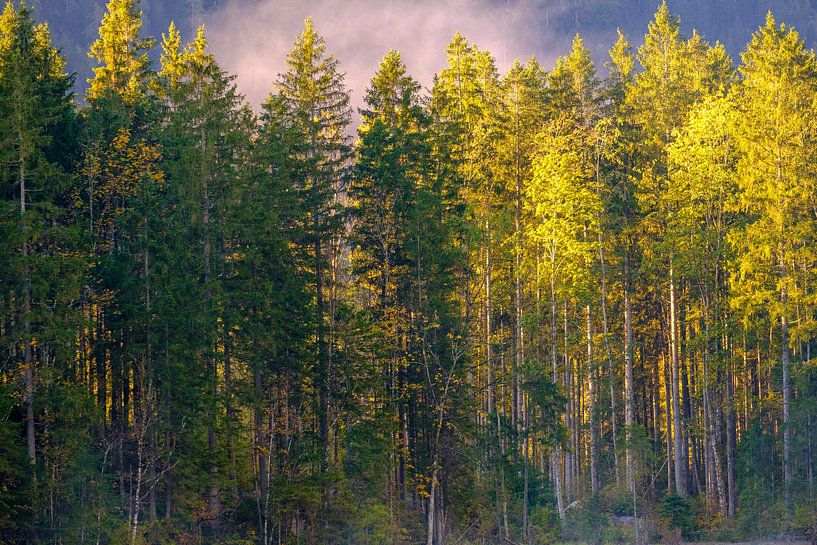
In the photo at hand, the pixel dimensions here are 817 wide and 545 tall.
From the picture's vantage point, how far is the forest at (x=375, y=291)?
2648 centimetres

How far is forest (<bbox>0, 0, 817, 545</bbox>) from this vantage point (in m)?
26.5

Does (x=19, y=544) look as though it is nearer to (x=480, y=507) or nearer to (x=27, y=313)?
(x=27, y=313)

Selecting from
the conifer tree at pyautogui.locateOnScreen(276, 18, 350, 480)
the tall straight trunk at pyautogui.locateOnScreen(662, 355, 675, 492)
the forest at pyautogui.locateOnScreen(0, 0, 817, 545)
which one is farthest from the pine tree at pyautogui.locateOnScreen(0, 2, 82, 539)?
the tall straight trunk at pyautogui.locateOnScreen(662, 355, 675, 492)

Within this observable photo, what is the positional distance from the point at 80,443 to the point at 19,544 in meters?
2.82

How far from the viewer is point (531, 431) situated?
33.0 metres

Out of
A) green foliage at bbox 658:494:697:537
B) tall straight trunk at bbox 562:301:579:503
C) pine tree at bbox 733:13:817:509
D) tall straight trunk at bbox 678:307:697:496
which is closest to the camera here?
green foliage at bbox 658:494:697:537

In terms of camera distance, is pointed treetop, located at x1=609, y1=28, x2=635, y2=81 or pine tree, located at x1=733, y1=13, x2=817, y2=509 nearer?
pine tree, located at x1=733, y1=13, x2=817, y2=509

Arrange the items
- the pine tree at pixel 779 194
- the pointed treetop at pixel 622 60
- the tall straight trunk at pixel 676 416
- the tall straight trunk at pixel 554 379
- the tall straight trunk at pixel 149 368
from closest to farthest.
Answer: the tall straight trunk at pixel 149 368 < the tall straight trunk at pixel 554 379 < the pine tree at pixel 779 194 < the tall straight trunk at pixel 676 416 < the pointed treetop at pixel 622 60

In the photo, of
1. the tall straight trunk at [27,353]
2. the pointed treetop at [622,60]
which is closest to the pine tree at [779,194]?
the pointed treetop at [622,60]

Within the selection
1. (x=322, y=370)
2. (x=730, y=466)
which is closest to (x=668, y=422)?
(x=730, y=466)

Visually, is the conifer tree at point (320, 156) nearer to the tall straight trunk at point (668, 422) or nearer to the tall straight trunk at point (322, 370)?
the tall straight trunk at point (322, 370)

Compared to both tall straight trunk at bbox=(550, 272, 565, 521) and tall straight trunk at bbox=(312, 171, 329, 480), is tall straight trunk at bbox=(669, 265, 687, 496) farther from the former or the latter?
tall straight trunk at bbox=(312, 171, 329, 480)

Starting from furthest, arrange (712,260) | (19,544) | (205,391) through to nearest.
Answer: (712,260), (205,391), (19,544)

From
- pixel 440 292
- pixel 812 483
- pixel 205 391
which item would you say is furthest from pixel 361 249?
pixel 812 483
